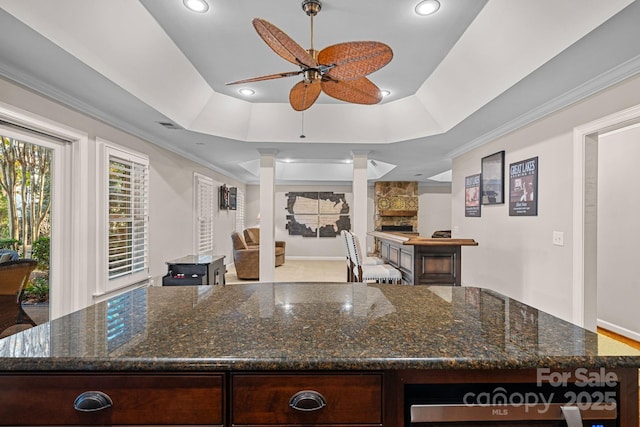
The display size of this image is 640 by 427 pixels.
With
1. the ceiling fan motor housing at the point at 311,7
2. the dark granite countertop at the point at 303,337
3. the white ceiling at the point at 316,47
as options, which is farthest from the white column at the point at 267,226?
the dark granite countertop at the point at 303,337

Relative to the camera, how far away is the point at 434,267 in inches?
130

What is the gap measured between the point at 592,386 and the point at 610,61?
7.50 ft

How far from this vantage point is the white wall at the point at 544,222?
2635 mm

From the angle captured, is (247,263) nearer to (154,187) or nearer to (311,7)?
(154,187)

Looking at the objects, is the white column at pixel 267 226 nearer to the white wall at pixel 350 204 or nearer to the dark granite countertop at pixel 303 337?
the dark granite countertop at pixel 303 337

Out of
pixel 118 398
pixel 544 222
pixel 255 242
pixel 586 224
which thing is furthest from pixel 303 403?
pixel 255 242

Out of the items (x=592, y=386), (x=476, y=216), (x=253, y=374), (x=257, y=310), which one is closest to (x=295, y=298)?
(x=257, y=310)

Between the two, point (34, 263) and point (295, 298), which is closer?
point (295, 298)

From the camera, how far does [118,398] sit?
854mm

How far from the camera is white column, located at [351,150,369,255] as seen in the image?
4703 mm

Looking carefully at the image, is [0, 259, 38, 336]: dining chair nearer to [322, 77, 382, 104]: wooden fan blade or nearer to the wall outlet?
[322, 77, 382, 104]: wooden fan blade

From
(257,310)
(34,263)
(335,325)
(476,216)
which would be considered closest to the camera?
(335,325)

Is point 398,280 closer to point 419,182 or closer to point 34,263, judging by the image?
point 34,263

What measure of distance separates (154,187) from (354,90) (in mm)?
3135
